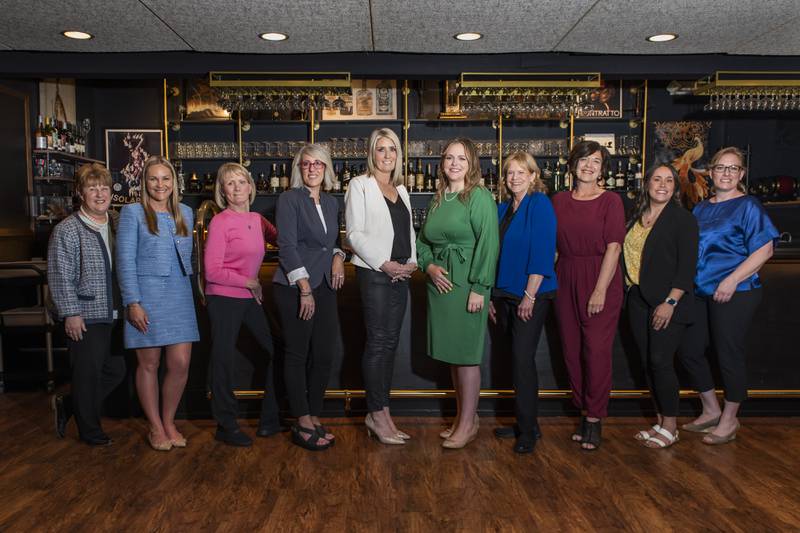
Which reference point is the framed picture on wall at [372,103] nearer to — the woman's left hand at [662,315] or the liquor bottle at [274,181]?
the liquor bottle at [274,181]

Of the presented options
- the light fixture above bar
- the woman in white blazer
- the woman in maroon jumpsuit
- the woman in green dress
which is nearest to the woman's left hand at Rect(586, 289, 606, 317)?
the woman in maroon jumpsuit

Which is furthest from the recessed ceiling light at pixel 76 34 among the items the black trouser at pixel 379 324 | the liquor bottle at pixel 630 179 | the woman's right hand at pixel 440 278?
the liquor bottle at pixel 630 179

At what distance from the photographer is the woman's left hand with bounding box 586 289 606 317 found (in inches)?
122

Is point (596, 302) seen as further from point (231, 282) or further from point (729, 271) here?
point (231, 282)

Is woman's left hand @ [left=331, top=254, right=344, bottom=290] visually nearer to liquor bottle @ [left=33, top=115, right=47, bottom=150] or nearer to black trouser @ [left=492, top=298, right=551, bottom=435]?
black trouser @ [left=492, top=298, right=551, bottom=435]

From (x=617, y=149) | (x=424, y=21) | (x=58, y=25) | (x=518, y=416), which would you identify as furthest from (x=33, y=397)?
(x=617, y=149)

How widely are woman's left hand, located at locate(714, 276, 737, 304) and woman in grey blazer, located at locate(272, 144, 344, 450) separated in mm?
1956

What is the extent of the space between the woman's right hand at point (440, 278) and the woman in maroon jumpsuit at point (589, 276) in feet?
1.92

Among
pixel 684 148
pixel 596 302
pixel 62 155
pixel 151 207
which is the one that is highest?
pixel 684 148

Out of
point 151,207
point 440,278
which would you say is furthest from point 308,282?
point 151,207

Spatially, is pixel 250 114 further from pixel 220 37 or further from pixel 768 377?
pixel 768 377

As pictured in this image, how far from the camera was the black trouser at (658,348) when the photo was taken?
325cm

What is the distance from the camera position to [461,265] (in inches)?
123

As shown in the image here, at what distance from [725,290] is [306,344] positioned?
216 cm
